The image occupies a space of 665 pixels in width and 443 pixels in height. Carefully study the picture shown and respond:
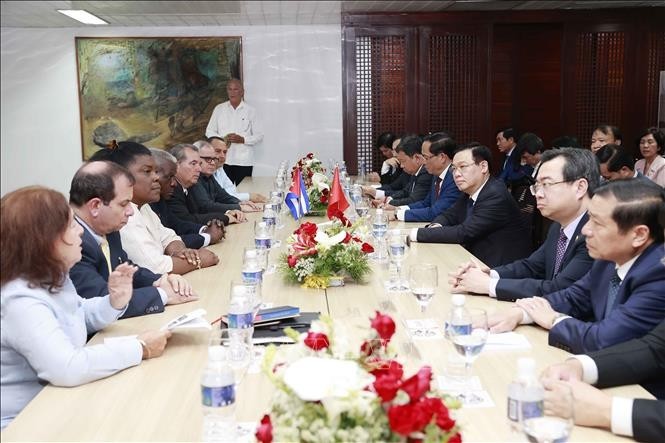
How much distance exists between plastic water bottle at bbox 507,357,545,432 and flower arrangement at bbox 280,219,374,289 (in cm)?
169

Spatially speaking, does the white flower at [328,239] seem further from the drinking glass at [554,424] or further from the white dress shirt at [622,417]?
the drinking glass at [554,424]

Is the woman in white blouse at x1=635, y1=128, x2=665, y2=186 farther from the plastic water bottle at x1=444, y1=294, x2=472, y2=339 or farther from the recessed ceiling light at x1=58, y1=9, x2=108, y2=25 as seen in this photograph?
the recessed ceiling light at x1=58, y1=9, x2=108, y2=25

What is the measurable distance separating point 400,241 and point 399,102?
7367 mm

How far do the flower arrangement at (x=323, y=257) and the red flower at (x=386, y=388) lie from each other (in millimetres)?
1898

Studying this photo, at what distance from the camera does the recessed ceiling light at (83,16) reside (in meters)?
9.10

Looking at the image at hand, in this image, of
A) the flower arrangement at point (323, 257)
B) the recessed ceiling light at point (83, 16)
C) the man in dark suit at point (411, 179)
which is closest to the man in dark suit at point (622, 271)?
the flower arrangement at point (323, 257)

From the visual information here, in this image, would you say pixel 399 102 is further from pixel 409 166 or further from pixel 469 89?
pixel 409 166

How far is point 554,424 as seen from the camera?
5.14 ft

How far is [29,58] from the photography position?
1062 centimetres

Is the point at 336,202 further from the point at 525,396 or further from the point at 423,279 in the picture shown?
the point at 525,396

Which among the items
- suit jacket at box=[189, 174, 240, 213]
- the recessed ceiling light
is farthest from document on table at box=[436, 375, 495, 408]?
the recessed ceiling light

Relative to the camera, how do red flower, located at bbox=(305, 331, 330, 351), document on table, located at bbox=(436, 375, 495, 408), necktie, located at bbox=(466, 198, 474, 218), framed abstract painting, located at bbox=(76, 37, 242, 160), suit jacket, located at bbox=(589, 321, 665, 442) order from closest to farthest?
1. red flower, located at bbox=(305, 331, 330, 351)
2. document on table, located at bbox=(436, 375, 495, 408)
3. suit jacket, located at bbox=(589, 321, 665, 442)
4. necktie, located at bbox=(466, 198, 474, 218)
5. framed abstract painting, located at bbox=(76, 37, 242, 160)

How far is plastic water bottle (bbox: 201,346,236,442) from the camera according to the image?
5.37 ft

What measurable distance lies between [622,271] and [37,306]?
1.84 metres
